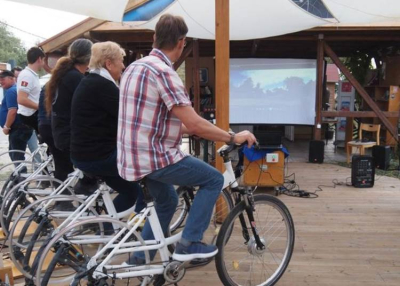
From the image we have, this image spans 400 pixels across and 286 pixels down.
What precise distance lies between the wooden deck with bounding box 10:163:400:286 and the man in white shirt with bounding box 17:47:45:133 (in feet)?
7.63

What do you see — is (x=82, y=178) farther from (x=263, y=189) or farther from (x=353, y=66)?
(x=353, y=66)

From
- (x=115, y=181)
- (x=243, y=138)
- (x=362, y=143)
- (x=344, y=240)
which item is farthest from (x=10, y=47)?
(x=243, y=138)

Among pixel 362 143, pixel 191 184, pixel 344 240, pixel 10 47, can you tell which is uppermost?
pixel 10 47

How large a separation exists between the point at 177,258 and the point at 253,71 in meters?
6.61

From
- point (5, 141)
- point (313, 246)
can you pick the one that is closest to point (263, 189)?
point (313, 246)

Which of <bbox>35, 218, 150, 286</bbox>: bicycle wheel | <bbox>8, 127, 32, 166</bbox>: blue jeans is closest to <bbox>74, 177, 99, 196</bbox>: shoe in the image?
<bbox>35, 218, 150, 286</bbox>: bicycle wheel

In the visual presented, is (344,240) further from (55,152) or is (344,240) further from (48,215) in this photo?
(55,152)

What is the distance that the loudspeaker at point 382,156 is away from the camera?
22.8 ft

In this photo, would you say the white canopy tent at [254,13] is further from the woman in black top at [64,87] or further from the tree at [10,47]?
the tree at [10,47]

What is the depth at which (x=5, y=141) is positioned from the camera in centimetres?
1236

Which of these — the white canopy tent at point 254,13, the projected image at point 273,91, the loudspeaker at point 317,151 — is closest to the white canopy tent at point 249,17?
the white canopy tent at point 254,13

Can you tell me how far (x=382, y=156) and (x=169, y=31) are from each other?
6045 millimetres

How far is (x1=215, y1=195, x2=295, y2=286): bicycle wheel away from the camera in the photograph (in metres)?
2.56

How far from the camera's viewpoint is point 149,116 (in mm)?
2102
